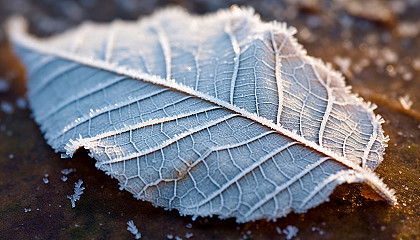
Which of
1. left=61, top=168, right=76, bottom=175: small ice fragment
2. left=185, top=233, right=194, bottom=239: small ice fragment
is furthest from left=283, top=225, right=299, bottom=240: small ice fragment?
left=61, top=168, right=76, bottom=175: small ice fragment

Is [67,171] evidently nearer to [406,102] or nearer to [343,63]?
[343,63]

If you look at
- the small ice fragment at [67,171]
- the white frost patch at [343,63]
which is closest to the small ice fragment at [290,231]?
the small ice fragment at [67,171]

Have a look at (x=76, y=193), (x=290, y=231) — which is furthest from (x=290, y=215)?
(x=76, y=193)

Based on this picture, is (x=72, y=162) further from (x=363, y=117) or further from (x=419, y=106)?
(x=419, y=106)

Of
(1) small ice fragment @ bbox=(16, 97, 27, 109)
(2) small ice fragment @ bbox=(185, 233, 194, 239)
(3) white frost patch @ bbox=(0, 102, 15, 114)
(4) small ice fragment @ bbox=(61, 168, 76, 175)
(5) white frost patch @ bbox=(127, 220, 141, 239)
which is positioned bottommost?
(3) white frost patch @ bbox=(0, 102, 15, 114)

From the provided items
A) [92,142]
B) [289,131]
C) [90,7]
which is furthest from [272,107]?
[90,7]

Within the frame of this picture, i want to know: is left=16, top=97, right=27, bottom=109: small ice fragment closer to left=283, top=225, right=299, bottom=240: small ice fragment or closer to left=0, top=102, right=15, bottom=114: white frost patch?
left=0, top=102, right=15, bottom=114: white frost patch
